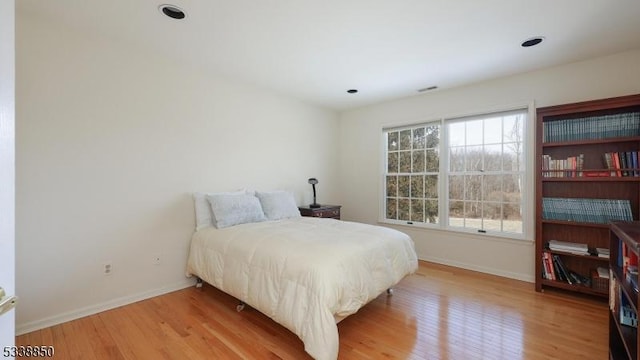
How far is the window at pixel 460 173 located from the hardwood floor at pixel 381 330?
1.04 meters

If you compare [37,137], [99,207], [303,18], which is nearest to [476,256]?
[303,18]

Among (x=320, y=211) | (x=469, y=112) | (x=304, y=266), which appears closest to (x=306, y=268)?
Answer: (x=304, y=266)

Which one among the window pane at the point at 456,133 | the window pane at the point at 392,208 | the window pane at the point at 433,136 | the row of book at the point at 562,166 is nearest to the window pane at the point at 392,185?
the window pane at the point at 392,208

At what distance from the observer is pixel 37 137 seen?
7.13 ft

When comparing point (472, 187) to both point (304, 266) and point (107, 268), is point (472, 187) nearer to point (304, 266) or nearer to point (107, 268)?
point (304, 266)

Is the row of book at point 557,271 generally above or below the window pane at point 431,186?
below

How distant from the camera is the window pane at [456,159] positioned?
12.3 feet

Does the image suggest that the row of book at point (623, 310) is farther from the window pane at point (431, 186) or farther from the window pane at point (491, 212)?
the window pane at point (431, 186)

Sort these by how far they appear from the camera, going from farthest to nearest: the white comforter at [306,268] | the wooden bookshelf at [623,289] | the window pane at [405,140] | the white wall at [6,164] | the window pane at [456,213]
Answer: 1. the window pane at [405,140]
2. the window pane at [456,213]
3. the white comforter at [306,268]
4. the wooden bookshelf at [623,289]
5. the white wall at [6,164]

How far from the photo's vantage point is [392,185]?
4.42 meters

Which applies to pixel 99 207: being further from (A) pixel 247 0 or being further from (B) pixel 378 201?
(B) pixel 378 201

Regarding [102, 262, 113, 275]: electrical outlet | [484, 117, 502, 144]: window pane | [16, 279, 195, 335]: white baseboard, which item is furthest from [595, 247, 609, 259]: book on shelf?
[102, 262, 113, 275]: electrical outlet

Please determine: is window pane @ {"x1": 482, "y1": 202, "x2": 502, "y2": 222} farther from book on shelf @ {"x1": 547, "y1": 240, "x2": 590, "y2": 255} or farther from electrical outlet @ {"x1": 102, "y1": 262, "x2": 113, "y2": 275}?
electrical outlet @ {"x1": 102, "y1": 262, "x2": 113, "y2": 275}

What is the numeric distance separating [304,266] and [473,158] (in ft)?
9.54
